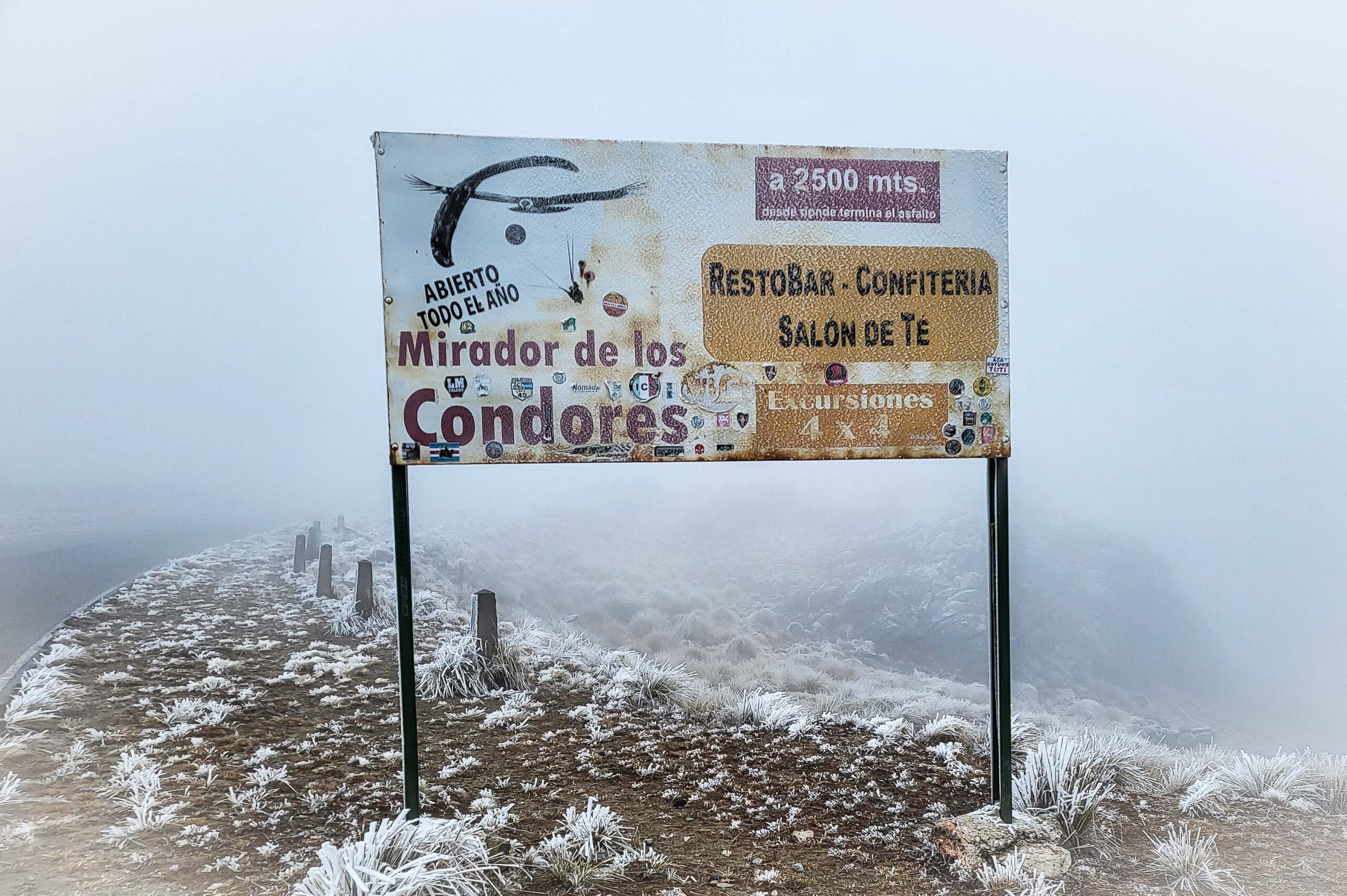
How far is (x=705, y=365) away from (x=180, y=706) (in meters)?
4.50

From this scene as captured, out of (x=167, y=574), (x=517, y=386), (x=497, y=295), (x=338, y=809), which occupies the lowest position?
(x=338, y=809)

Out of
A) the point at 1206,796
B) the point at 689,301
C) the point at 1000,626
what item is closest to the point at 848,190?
the point at 689,301

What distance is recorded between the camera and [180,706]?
16.4ft

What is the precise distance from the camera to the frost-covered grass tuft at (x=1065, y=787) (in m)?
3.97

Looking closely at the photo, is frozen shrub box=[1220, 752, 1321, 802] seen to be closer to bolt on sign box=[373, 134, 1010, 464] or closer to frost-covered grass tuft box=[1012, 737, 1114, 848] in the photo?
frost-covered grass tuft box=[1012, 737, 1114, 848]

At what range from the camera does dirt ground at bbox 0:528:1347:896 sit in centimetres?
358

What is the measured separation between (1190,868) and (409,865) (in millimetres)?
3935

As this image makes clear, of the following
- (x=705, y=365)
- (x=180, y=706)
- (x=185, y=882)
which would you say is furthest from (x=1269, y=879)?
(x=180, y=706)

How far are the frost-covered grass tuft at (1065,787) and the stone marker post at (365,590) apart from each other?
5.82 metres

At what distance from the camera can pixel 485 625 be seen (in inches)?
235

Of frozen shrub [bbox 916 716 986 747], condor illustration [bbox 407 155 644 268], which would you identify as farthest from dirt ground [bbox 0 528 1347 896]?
condor illustration [bbox 407 155 644 268]

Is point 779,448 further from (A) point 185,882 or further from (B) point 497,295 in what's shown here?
(A) point 185,882

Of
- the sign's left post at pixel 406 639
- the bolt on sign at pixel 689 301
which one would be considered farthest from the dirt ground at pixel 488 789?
the bolt on sign at pixel 689 301

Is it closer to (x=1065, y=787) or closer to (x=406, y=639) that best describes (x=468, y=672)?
(x=406, y=639)
